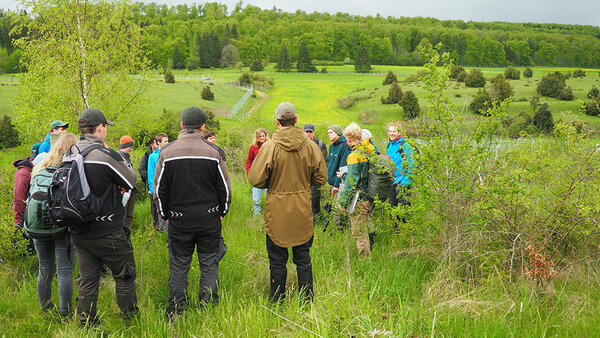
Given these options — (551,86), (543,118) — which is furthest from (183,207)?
(551,86)

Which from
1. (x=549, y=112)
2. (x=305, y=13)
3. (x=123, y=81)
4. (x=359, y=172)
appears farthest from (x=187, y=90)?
(x=305, y=13)

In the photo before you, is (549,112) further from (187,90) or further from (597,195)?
(187,90)

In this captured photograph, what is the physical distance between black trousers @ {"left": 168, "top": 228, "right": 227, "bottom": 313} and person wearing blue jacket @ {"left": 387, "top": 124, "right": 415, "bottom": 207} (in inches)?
92.1

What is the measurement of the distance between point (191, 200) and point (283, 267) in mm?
1267

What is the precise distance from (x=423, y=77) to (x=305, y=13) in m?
200

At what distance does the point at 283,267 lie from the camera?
13.0ft

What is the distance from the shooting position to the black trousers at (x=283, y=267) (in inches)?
155

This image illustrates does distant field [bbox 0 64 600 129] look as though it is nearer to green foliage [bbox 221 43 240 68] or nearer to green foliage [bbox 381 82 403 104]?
green foliage [bbox 381 82 403 104]

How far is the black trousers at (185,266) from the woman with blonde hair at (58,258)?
1169 mm

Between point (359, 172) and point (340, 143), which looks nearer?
point (359, 172)

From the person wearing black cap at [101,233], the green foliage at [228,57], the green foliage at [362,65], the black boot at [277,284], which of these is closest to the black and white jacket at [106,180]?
the person wearing black cap at [101,233]

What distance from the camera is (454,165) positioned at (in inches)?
151

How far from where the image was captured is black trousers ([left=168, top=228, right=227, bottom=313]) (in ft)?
12.5

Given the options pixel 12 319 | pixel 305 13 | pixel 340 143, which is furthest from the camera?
pixel 305 13
